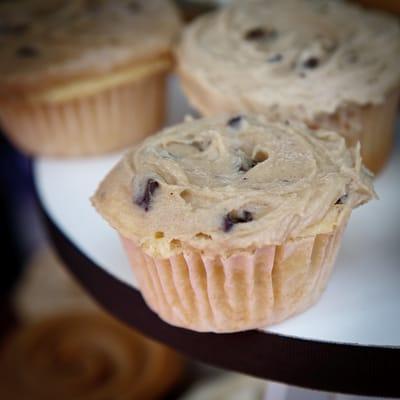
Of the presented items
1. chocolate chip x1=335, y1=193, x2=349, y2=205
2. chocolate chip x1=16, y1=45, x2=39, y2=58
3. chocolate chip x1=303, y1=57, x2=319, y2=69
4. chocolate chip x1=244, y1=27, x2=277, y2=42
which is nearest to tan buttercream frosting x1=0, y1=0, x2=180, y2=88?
chocolate chip x1=16, y1=45, x2=39, y2=58

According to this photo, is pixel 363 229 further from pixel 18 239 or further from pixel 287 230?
pixel 18 239

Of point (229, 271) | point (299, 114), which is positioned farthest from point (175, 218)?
point (299, 114)

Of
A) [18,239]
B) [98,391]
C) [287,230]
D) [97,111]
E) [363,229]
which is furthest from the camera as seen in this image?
[18,239]

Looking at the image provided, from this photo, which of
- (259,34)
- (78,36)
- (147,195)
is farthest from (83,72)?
(147,195)

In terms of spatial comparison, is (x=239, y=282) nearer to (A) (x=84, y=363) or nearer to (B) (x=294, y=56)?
(B) (x=294, y=56)

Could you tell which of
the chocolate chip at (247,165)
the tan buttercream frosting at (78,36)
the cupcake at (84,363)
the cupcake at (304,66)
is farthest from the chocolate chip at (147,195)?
the cupcake at (84,363)

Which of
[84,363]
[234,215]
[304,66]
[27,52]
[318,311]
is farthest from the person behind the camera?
[84,363]

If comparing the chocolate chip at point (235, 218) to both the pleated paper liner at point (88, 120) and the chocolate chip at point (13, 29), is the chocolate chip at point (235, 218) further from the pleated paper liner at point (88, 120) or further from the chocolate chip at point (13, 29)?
the chocolate chip at point (13, 29)
